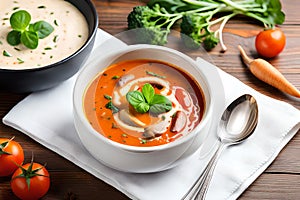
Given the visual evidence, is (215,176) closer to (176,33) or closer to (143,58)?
(143,58)

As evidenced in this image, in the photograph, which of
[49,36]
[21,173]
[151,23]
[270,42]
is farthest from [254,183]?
[49,36]

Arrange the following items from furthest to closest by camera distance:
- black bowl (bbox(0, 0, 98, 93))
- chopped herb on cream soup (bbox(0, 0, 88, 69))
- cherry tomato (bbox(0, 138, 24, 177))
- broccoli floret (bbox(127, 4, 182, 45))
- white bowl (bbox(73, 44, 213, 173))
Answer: broccoli floret (bbox(127, 4, 182, 45)) → chopped herb on cream soup (bbox(0, 0, 88, 69)) → black bowl (bbox(0, 0, 98, 93)) → cherry tomato (bbox(0, 138, 24, 177)) → white bowl (bbox(73, 44, 213, 173))

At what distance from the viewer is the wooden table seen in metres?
2.48

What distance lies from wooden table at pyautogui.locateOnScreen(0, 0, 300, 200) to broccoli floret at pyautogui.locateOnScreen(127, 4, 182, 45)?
5.8 inches

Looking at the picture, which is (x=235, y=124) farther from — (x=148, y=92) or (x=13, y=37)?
(x=13, y=37)

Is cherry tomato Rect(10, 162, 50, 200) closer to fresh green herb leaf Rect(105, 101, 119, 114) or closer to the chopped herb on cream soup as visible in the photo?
fresh green herb leaf Rect(105, 101, 119, 114)

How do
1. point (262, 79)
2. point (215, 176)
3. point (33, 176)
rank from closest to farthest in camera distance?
point (33, 176) < point (215, 176) < point (262, 79)

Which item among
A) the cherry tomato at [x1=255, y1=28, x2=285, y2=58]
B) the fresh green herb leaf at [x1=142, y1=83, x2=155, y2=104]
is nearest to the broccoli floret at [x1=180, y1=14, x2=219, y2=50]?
the cherry tomato at [x1=255, y1=28, x2=285, y2=58]

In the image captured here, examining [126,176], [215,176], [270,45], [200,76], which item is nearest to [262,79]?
[270,45]

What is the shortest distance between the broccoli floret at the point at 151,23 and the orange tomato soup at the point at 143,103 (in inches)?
13.8

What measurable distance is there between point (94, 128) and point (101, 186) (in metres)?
0.25

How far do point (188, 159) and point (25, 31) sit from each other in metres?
0.97

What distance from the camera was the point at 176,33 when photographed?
3.11 metres

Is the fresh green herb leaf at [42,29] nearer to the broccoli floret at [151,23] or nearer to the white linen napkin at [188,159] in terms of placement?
the white linen napkin at [188,159]
